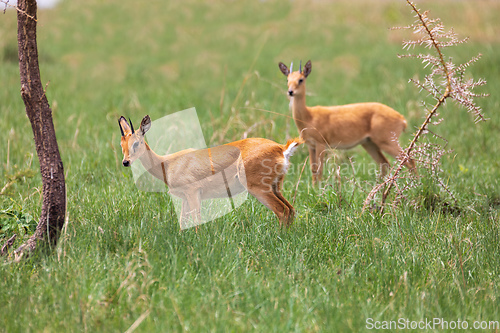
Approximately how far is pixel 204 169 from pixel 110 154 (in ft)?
7.96

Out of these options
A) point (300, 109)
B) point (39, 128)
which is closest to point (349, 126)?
point (300, 109)

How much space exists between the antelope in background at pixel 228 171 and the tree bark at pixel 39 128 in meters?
0.77

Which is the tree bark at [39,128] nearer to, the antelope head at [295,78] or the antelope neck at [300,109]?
the antelope head at [295,78]

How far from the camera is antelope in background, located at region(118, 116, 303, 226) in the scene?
4379 millimetres

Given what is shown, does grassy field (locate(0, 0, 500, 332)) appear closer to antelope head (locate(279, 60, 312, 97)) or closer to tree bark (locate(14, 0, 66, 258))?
tree bark (locate(14, 0, 66, 258))

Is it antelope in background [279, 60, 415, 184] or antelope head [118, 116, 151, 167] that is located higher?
antelope head [118, 116, 151, 167]

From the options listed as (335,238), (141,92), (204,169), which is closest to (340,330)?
(335,238)

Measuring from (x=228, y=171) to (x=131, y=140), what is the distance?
90cm

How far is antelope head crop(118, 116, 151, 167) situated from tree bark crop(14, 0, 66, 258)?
1.59 feet

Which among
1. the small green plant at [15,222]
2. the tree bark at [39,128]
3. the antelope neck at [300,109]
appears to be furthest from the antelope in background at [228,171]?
the antelope neck at [300,109]

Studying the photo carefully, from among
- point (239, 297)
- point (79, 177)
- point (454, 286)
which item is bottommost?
point (454, 286)

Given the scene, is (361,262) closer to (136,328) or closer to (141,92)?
(136,328)

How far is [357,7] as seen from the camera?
22.5 metres

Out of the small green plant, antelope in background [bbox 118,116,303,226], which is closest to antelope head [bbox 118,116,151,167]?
antelope in background [bbox 118,116,303,226]
